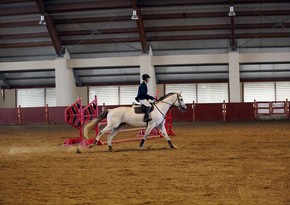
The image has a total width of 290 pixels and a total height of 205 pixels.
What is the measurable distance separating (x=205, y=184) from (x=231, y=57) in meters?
20.0

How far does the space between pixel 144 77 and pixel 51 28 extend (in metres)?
15.6

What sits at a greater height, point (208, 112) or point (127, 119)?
point (127, 119)

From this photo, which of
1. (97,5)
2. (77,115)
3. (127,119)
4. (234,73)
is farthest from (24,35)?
(127,119)

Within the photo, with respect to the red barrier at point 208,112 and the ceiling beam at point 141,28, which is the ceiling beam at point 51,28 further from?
the red barrier at point 208,112

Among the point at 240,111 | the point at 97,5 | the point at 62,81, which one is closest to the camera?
the point at 97,5

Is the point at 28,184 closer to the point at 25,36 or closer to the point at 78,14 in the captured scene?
the point at 78,14

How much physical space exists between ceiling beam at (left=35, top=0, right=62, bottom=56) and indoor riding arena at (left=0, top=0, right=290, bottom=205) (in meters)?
0.06

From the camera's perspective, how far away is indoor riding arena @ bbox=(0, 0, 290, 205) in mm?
11812

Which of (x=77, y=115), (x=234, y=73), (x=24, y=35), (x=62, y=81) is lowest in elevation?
(x=77, y=115)

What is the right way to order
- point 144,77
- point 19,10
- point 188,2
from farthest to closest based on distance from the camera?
point 19,10 < point 188,2 < point 144,77

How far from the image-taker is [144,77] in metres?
11.4

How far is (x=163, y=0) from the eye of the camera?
2408 centimetres

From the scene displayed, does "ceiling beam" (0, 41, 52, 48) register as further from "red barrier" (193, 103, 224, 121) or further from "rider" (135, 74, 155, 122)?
"rider" (135, 74, 155, 122)

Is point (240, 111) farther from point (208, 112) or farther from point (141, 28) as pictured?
point (141, 28)
